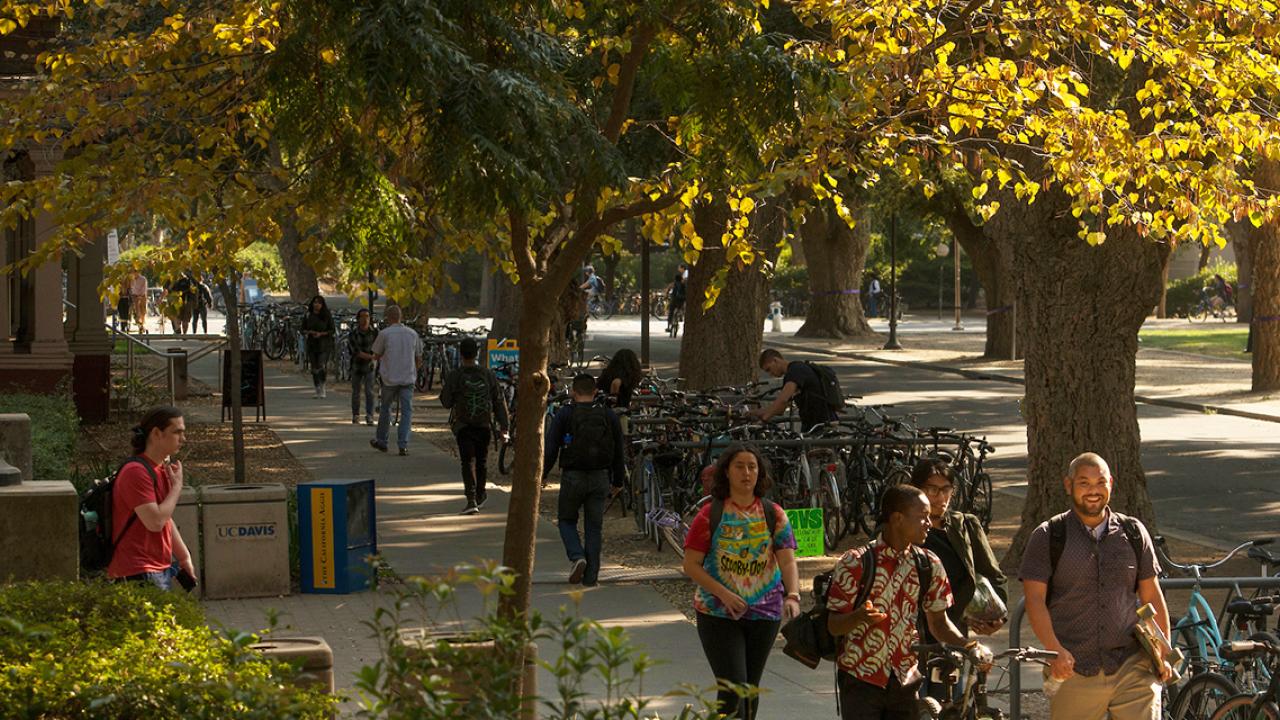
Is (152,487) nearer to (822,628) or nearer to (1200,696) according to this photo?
(822,628)

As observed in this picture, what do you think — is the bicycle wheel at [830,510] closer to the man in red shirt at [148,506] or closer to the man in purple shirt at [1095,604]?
the man in red shirt at [148,506]

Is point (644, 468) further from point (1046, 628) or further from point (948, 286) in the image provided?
point (948, 286)

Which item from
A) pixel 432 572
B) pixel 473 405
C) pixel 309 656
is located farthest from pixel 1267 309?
pixel 309 656

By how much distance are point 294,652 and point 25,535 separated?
10.4ft

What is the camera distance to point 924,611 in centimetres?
697

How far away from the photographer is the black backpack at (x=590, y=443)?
40.9 ft

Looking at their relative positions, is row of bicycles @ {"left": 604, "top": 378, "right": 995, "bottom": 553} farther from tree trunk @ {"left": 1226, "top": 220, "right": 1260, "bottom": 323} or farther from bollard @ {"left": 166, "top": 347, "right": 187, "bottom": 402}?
tree trunk @ {"left": 1226, "top": 220, "right": 1260, "bottom": 323}

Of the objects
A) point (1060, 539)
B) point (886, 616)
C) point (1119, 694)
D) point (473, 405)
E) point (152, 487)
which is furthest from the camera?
point (473, 405)

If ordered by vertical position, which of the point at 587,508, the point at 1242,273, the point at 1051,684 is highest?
the point at 1242,273

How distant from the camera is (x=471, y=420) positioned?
51.7ft

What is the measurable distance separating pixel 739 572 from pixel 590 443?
478 centimetres

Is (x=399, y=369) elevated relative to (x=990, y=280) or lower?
lower

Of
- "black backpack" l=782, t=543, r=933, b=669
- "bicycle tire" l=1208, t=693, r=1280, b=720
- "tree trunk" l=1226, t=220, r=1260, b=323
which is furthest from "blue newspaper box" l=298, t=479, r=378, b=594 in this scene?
"tree trunk" l=1226, t=220, r=1260, b=323

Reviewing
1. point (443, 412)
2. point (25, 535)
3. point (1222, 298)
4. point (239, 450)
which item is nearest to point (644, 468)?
point (239, 450)
